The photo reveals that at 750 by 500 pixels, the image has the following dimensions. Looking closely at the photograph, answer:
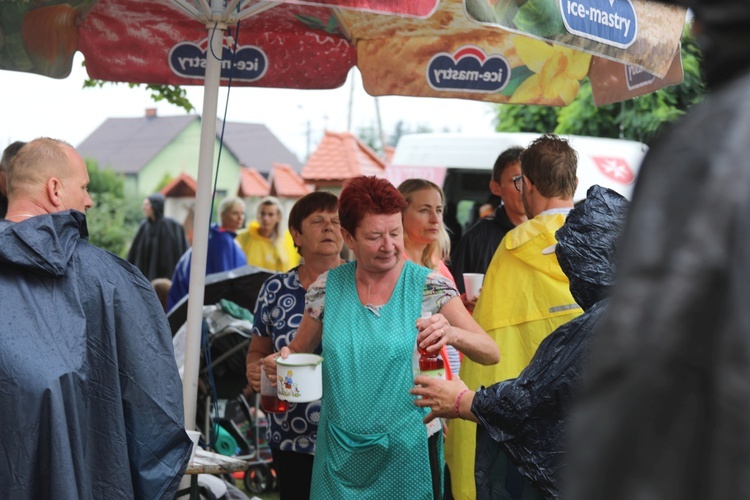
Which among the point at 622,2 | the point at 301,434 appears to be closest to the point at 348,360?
the point at 301,434

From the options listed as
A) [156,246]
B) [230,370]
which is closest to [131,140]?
[156,246]

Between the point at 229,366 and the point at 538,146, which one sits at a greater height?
the point at 538,146

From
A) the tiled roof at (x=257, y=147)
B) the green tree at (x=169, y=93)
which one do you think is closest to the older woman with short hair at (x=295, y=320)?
the green tree at (x=169, y=93)

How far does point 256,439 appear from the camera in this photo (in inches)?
298

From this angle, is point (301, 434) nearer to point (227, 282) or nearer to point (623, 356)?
point (227, 282)

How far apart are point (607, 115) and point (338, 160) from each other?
6.98 m

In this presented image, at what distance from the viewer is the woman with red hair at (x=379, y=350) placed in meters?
3.53

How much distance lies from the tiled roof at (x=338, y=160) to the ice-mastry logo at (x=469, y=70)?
16.9m

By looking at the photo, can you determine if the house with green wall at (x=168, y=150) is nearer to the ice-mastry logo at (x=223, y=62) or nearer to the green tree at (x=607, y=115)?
the green tree at (x=607, y=115)

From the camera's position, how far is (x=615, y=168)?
13.8m

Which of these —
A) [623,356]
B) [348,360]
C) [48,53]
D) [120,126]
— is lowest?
[348,360]

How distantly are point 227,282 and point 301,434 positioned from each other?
287 centimetres

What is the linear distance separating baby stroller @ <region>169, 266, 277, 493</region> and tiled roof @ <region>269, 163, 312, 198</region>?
1260 inches

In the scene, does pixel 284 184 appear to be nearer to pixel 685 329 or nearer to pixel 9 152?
pixel 9 152
